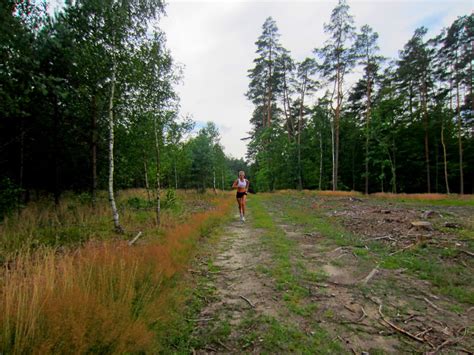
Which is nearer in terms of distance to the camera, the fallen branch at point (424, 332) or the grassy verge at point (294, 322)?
the grassy verge at point (294, 322)

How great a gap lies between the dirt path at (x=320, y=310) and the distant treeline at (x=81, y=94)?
5.31 m

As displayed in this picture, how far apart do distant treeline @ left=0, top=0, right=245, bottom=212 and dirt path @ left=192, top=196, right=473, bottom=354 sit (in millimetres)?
5314

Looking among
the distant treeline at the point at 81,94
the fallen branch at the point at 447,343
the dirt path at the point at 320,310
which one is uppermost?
the distant treeline at the point at 81,94

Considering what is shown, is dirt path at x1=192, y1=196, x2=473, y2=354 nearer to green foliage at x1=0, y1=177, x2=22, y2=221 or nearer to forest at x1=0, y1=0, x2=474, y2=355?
forest at x1=0, y1=0, x2=474, y2=355

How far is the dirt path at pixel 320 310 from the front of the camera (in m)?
2.30

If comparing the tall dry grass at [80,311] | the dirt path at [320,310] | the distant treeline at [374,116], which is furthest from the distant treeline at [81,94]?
the distant treeline at [374,116]

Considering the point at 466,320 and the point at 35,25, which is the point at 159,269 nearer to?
the point at 466,320

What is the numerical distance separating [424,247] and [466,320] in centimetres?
323

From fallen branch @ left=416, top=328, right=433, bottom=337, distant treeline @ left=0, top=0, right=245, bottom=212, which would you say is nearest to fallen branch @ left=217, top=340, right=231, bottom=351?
fallen branch @ left=416, top=328, right=433, bottom=337

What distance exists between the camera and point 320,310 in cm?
289

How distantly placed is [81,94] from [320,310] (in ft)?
34.3

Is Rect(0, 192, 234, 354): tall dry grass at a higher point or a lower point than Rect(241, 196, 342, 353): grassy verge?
higher

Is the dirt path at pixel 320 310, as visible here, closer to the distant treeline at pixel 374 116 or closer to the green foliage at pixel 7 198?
the green foliage at pixel 7 198

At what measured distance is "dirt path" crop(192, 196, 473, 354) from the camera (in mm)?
2301
